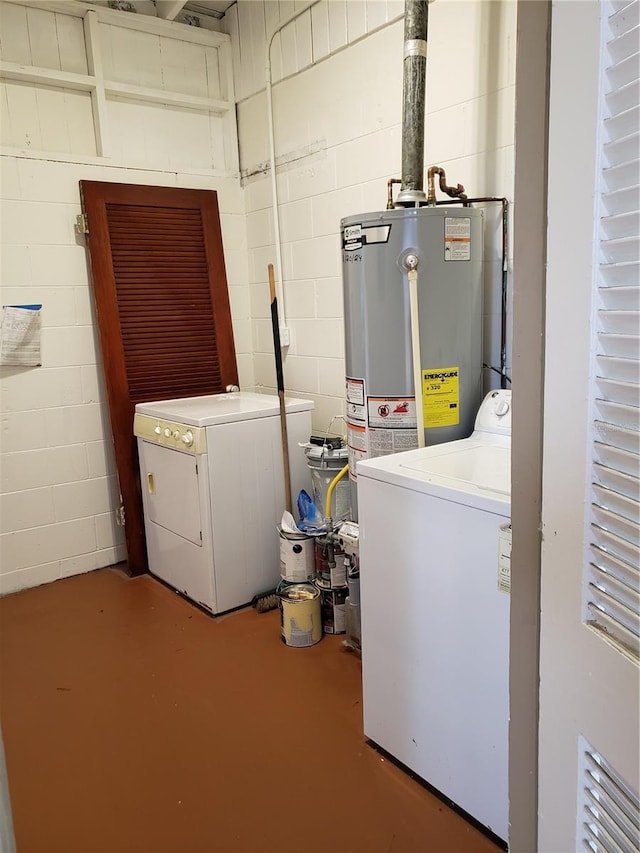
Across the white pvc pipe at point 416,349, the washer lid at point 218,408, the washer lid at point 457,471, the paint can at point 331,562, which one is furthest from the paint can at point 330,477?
the washer lid at point 457,471

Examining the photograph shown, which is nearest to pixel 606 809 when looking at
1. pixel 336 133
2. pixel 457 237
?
pixel 457 237

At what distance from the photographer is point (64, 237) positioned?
3174 millimetres

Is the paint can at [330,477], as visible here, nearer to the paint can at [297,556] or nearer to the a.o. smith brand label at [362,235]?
the paint can at [297,556]

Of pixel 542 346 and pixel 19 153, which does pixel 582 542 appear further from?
pixel 19 153

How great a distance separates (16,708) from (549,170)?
8.05 ft

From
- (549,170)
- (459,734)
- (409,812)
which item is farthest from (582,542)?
(409,812)

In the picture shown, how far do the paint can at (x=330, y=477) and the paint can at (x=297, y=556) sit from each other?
167mm

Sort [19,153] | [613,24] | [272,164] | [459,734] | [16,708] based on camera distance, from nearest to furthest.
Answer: [613,24] < [459,734] < [16,708] < [19,153] < [272,164]

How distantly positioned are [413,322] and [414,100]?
2.67 feet

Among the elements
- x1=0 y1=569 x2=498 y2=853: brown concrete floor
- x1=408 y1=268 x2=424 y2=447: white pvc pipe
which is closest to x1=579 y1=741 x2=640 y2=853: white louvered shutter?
x1=0 y1=569 x2=498 y2=853: brown concrete floor

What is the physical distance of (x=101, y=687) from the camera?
238 centimetres

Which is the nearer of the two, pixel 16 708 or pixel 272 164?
pixel 16 708

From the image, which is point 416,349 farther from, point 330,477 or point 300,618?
point 300,618

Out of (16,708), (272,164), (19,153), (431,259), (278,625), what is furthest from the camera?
(272,164)
